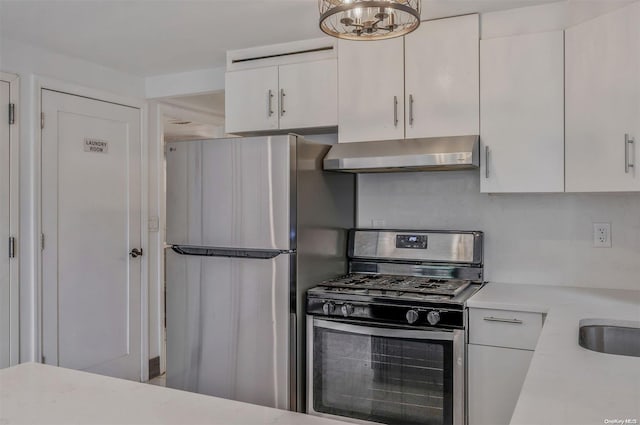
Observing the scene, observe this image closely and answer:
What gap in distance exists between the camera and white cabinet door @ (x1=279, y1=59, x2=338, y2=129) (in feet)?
9.24

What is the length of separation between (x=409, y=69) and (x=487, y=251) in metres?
1.07

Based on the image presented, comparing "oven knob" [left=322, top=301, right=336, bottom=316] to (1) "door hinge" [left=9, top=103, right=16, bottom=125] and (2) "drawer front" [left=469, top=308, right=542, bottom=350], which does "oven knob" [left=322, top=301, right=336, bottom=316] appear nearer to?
(2) "drawer front" [left=469, top=308, right=542, bottom=350]

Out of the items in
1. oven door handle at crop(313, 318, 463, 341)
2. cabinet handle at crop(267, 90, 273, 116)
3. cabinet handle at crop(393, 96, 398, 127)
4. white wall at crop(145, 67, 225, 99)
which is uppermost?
white wall at crop(145, 67, 225, 99)

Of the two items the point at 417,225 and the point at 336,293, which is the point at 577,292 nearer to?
the point at 417,225

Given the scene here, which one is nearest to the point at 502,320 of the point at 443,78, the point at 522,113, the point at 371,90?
the point at 522,113

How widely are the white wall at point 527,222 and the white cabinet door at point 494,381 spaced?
632 millimetres

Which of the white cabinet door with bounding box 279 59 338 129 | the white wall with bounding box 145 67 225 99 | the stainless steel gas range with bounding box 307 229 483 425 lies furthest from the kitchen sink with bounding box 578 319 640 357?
the white wall with bounding box 145 67 225 99

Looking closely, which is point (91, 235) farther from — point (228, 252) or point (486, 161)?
point (486, 161)

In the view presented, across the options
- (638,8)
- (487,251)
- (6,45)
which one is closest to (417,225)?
(487,251)

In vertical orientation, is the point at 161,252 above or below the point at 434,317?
above

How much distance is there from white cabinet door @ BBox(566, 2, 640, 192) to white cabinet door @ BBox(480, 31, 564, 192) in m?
0.05

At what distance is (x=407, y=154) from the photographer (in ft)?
8.27

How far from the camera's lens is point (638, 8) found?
2.00 m

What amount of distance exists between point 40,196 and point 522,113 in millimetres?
2763
